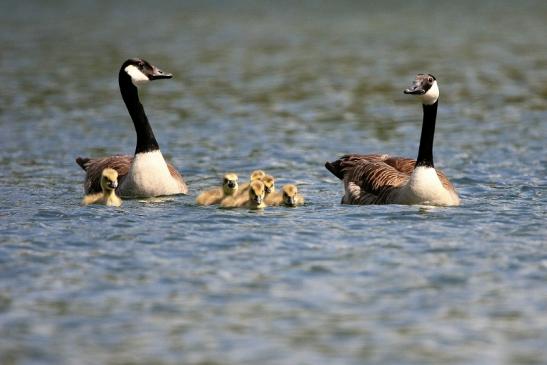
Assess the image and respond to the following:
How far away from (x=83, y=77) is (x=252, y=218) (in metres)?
15.8

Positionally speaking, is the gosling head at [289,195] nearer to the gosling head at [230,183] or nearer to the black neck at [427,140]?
the gosling head at [230,183]

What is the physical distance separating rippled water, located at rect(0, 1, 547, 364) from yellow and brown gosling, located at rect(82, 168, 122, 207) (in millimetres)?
226

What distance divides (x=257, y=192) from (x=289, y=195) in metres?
0.56

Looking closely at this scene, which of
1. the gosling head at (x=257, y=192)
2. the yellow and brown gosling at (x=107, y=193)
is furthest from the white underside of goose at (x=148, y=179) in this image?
the gosling head at (x=257, y=192)

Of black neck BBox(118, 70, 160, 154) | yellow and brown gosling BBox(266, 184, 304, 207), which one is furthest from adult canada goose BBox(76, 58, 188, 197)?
yellow and brown gosling BBox(266, 184, 304, 207)

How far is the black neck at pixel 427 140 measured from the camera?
12.9 meters

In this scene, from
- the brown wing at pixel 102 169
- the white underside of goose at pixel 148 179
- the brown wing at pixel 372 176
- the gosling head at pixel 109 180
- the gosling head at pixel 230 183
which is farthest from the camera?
the brown wing at pixel 102 169

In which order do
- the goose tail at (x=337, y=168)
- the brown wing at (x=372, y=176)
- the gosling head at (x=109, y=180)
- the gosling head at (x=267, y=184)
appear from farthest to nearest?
the goose tail at (x=337, y=168)
the brown wing at (x=372, y=176)
the gosling head at (x=267, y=184)
the gosling head at (x=109, y=180)

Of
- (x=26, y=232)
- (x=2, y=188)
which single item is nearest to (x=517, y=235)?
(x=26, y=232)

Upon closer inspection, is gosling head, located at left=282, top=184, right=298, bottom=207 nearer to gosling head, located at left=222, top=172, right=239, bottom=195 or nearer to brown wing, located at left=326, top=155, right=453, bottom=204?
gosling head, located at left=222, top=172, right=239, bottom=195

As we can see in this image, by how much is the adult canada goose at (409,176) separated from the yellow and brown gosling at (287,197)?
736mm

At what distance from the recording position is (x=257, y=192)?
12.3 metres

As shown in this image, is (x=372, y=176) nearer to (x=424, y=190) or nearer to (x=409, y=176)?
(x=409, y=176)

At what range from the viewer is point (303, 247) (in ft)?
35.9
